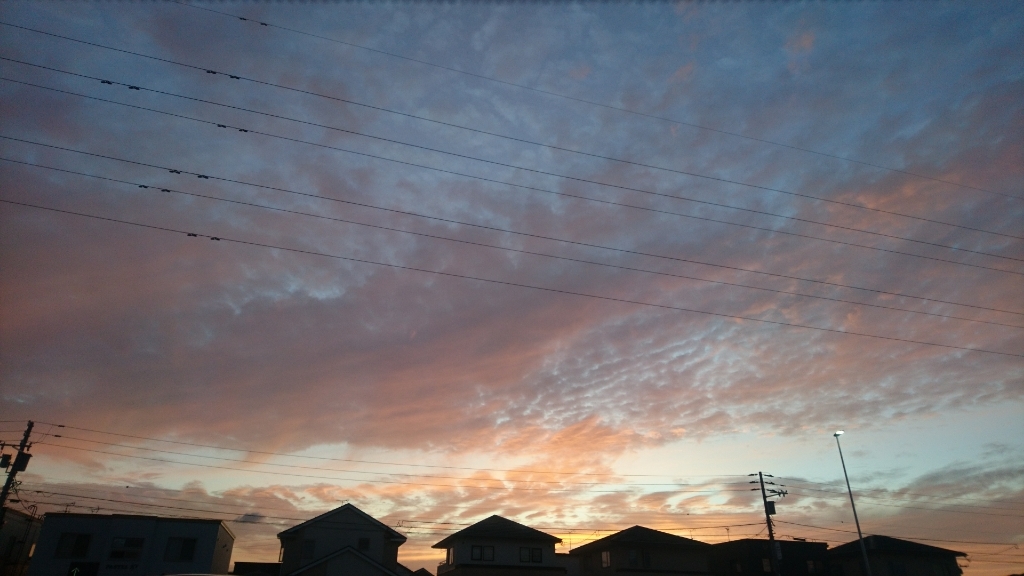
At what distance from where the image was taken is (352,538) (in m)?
51.4

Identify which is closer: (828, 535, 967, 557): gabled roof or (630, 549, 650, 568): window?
(630, 549, 650, 568): window

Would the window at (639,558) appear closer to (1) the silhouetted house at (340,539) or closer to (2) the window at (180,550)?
(1) the silhouetted house at (340,539)

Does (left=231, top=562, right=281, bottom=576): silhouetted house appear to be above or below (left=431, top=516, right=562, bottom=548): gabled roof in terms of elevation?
below

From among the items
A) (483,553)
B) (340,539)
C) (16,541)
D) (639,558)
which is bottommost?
(639,558)

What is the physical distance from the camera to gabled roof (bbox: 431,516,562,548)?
53500 mm

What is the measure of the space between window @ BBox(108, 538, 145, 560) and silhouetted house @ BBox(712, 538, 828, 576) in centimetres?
6071

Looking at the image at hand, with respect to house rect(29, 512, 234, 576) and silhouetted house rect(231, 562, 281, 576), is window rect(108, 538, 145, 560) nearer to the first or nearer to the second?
house rect(29, 512, 234, 576)

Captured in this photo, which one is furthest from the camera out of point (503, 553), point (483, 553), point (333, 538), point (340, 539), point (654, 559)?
point (654, 559)

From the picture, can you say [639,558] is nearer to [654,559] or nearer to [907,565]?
[654,559]

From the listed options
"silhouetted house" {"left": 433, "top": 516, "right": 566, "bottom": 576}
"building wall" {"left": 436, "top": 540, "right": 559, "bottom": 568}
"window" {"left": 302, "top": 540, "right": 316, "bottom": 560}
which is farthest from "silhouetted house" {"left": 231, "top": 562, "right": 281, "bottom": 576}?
"building wall" {"left": 436, "top": 540, "right": 559, "bottom": 568}

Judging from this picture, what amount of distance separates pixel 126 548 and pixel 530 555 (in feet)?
113

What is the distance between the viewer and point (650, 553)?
5481 cm

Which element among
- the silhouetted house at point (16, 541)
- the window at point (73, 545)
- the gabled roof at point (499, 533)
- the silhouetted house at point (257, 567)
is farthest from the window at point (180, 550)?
the gabled roof at point (499, 533)

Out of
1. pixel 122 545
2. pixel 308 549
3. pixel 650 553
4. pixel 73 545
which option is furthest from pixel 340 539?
pixel 650 553
